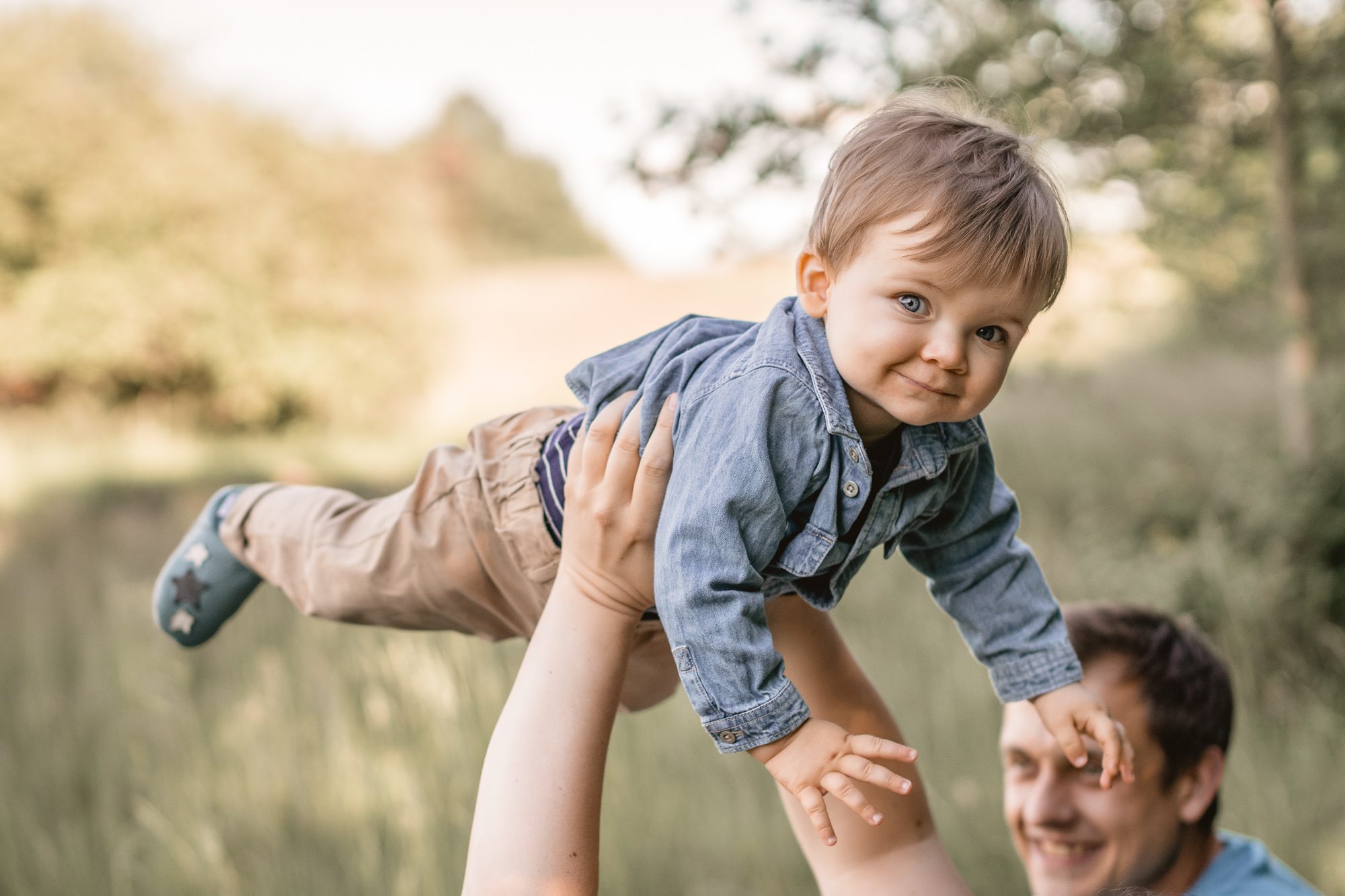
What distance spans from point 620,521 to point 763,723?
32 centimetres

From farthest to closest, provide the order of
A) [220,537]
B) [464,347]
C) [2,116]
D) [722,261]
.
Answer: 1. [464,347]
2. [2,116]
3. [722,261]
4. [220,537]

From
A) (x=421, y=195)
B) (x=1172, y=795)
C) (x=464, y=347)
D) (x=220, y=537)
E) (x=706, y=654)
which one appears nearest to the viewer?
(x=706, y=654)

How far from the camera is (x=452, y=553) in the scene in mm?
1687

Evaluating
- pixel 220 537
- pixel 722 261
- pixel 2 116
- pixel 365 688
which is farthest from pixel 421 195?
pixel 220 537

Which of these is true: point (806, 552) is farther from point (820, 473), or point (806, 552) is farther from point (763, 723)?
point (763, 723)

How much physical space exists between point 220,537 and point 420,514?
50 cm

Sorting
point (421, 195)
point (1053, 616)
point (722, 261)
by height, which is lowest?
A: point (1053, 616)

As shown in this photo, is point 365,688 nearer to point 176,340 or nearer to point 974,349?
point 974,349

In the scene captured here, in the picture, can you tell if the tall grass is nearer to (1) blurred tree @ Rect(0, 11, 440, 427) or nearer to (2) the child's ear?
(2) the child's ear

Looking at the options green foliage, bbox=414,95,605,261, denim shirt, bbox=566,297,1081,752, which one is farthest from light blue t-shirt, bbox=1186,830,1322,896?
green foliage, bbox=414,95,605,261

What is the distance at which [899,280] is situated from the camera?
1.36 metres

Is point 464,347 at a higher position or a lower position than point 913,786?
higher

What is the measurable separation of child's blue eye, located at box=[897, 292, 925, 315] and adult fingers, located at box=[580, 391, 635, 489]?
428 mm

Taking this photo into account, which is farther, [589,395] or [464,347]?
[464,347]
